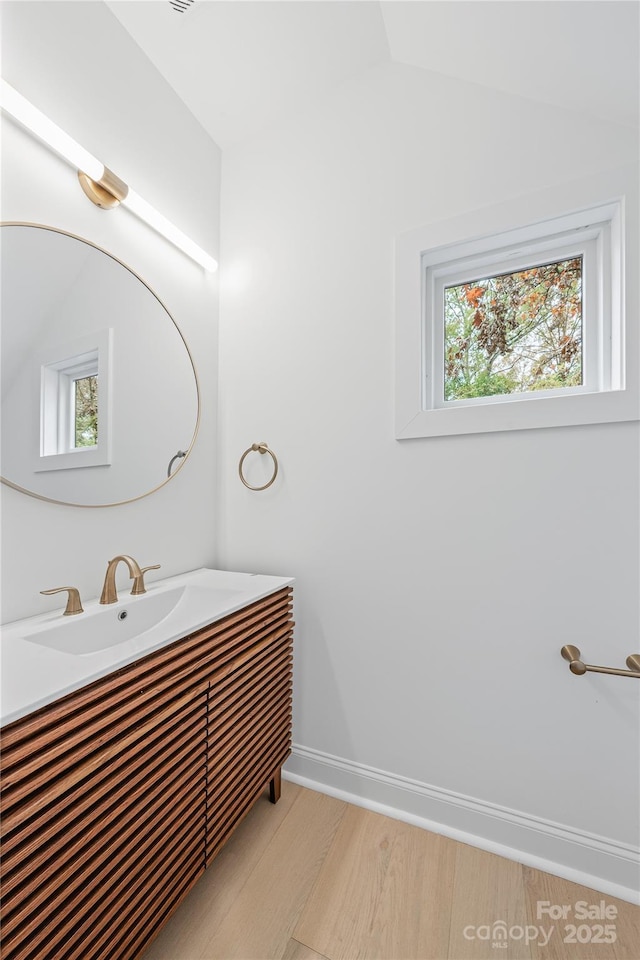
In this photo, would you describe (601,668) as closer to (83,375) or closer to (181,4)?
(83,375)

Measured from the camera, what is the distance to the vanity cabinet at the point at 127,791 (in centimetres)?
67

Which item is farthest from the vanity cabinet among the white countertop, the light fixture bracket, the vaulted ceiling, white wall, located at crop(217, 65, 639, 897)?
the vaulted ceiling

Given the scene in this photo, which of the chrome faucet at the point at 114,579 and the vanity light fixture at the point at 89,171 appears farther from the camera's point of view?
the chrome faucet at the point at 114,579

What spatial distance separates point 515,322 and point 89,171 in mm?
1386

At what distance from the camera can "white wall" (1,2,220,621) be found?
3.48ft

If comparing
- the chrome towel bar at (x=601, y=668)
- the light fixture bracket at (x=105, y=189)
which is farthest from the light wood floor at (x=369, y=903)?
the light fixture bracket at (x=105, y=189)

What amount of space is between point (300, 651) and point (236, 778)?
47 centimetres

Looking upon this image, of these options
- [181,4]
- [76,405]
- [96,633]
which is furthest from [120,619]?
[181,4]

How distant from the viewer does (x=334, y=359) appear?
4.98 feet

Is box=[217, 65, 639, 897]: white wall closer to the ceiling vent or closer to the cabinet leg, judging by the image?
the cabinet leg

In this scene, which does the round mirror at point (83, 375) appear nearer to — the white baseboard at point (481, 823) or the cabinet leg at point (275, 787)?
the cabinet leg at point (275, 787)

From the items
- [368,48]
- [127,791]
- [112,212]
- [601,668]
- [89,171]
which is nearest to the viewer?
[127,791]

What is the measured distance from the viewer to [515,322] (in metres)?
1.38

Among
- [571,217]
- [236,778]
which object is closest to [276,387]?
[571,217]
